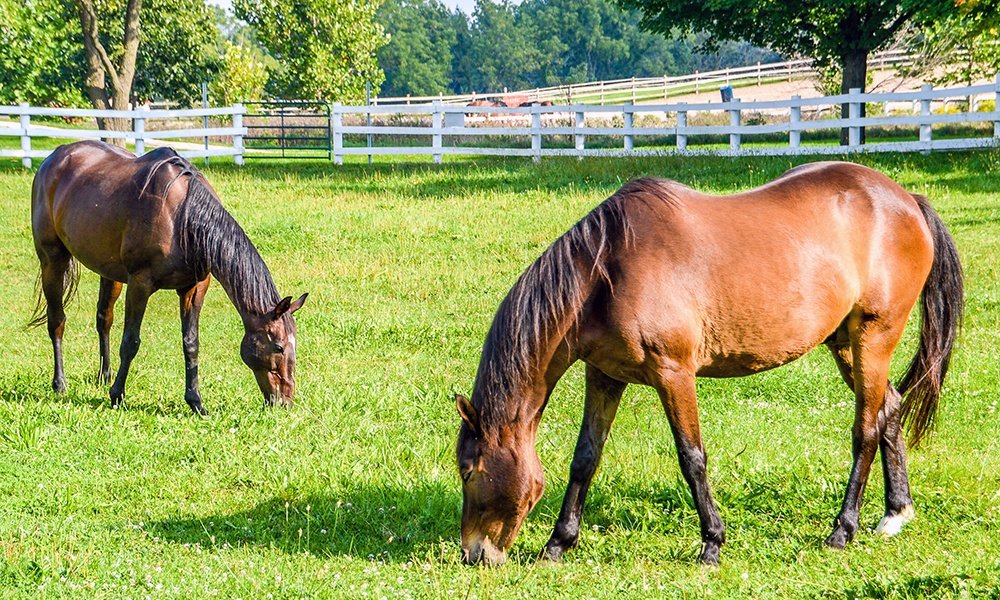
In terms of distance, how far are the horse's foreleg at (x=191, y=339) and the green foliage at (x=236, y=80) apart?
4182 cm

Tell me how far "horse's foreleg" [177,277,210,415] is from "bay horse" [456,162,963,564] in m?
3.36

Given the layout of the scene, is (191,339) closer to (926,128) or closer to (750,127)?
(750,127)

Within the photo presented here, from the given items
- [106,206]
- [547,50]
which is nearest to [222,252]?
[106,206]

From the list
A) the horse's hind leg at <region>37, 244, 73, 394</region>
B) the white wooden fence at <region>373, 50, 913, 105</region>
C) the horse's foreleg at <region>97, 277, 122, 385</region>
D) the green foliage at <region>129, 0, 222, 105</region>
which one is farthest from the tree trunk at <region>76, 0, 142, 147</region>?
the white wooden fence at <region>373, 50, 913, 105</region>

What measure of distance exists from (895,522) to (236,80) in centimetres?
Result: 4775

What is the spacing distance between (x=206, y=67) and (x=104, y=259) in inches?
1477

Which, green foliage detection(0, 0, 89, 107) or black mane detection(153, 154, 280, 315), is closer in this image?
black mane detection(153, 154, 280, 315)

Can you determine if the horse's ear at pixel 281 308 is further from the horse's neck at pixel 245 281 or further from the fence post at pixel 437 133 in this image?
the fence post at pixel 437 133

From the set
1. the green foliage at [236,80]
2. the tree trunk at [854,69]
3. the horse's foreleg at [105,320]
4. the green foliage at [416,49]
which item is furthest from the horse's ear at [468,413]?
the green foliage at [416,49]

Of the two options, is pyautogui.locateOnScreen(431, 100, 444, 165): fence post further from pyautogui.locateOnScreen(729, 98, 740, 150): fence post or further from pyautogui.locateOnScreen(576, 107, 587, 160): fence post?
pyautogui.locateOnScreen(729, 98, 740, 150): fence post

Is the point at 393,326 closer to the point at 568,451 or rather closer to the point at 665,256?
the point at 568,451

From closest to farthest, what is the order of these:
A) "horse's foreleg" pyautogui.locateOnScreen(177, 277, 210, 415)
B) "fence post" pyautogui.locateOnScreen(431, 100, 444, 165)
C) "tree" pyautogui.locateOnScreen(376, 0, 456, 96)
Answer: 1. "horse's foreleg" pyautogui.locateOnScreen(177, 277, 210, 415)
2. "fence post" pyautogui.locateOnScreen(431, 100, 444, 165)
3. "tree" pyautogui.locateOnScreen(376, 0, 456, 96)

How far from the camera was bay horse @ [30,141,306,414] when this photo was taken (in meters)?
6.98

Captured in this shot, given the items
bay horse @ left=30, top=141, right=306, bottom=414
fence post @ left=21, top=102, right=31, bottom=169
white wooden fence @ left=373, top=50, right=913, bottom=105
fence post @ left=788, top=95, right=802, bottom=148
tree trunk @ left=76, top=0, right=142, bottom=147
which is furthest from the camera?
white wooden fence @ left=373, top=50, right=913, bottom=105
